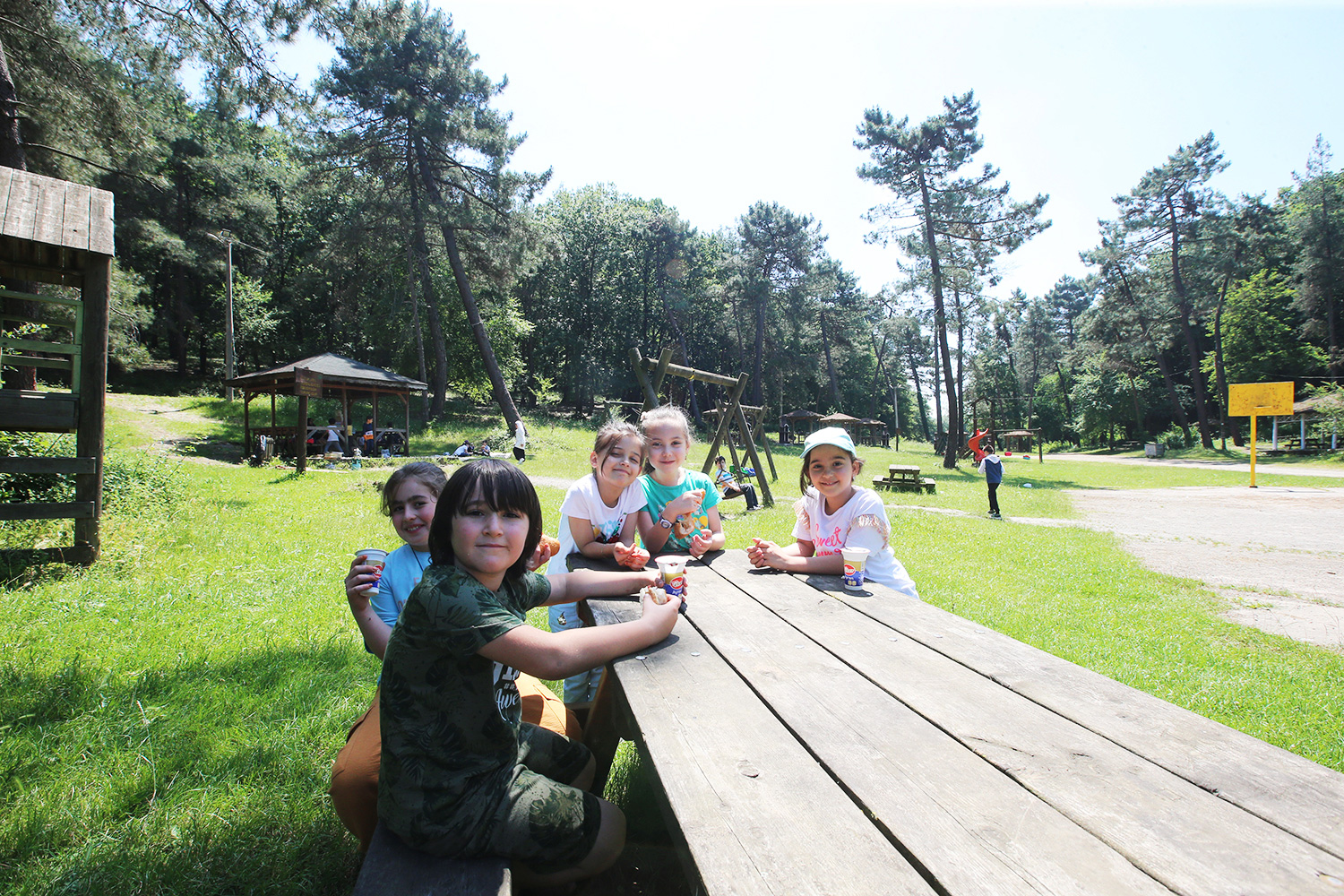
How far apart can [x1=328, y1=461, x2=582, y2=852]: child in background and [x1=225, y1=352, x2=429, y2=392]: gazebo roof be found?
1495 cm

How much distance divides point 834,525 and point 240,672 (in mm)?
3165

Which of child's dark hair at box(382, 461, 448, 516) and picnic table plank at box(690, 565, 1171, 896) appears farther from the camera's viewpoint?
child's dark hair at box(382, 461, 448, 516)

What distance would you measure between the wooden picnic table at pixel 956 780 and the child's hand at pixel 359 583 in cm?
93

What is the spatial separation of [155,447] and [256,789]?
17.3 meters

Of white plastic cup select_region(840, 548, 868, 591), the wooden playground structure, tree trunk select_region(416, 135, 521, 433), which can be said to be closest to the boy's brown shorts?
white plastic cup select_region(840, 548, 868, 591)

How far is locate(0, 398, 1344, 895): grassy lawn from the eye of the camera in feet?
6.98

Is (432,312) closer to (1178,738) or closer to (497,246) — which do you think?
(497,246)

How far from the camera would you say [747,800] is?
1.15 metres

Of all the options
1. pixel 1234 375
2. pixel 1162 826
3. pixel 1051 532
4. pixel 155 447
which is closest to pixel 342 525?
pixel 1162 826

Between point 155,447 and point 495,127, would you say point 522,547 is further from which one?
point 495,127

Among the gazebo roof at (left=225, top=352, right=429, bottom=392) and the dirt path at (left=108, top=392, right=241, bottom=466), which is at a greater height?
the gazebo roof at (left=225, top=352, right=429, bottom=392)

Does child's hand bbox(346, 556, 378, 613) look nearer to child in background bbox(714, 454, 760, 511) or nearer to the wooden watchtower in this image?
the wooden watchtower

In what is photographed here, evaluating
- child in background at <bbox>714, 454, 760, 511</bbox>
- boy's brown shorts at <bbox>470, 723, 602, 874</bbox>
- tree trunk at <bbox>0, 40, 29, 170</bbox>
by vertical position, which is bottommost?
boy's brown shorts at <bbox>470, 723, 602, 874</bbox>

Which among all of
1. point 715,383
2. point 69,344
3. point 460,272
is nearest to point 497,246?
point 460,272
